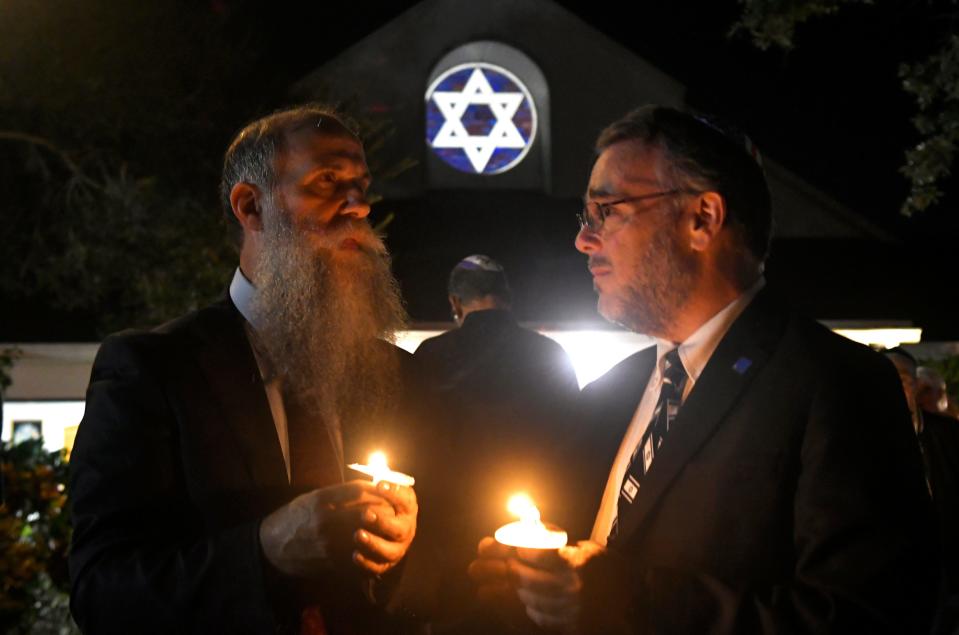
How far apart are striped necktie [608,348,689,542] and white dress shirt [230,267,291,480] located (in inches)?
33.1

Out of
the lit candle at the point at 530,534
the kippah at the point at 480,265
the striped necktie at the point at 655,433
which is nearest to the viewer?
the lit candle at the point at 530,534

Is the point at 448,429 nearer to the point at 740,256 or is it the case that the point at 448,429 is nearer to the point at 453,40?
the point at 740,256

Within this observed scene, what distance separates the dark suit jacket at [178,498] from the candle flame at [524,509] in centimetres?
47

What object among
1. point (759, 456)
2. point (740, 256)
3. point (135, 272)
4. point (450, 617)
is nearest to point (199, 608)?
point (450, 617)

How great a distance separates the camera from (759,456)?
2.37 m

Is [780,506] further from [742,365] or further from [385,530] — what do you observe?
[385,530]

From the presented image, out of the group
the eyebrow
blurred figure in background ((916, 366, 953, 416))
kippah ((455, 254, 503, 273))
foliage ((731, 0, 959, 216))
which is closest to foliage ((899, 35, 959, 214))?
foliage ((731, 0, 959, 216))

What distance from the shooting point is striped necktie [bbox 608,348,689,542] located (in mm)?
2598

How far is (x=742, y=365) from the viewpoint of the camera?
253cm

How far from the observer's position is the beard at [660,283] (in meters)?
2.72

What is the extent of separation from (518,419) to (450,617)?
93.6 inches

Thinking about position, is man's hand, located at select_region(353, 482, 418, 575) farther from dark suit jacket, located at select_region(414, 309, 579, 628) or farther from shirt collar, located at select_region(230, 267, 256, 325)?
shirt collar, located at select_region(230, 267, 256, 325)

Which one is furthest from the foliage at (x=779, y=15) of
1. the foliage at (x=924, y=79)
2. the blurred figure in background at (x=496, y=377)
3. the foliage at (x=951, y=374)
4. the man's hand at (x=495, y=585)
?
the man's hand at (x=495, y=585)

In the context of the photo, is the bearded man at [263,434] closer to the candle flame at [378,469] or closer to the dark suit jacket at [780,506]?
the candle flame at [378,469]
